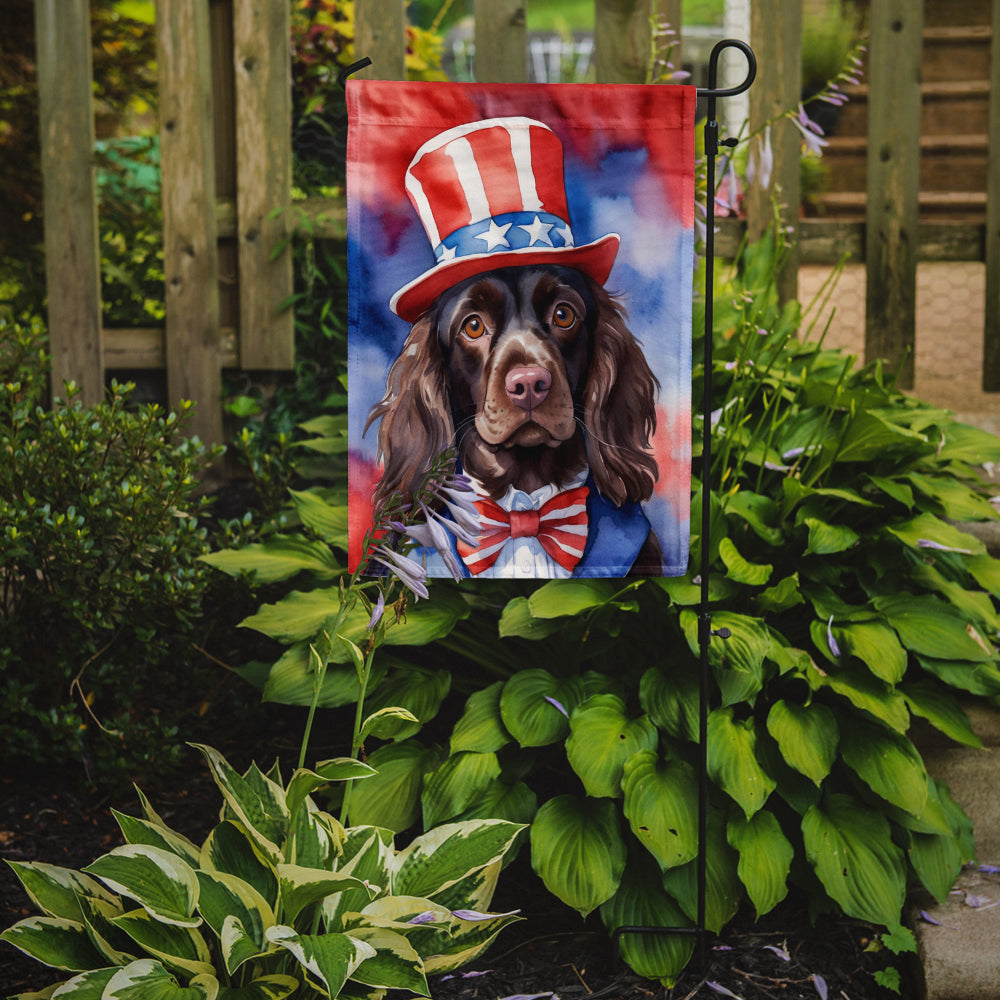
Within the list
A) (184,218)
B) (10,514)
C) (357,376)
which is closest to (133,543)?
(10,514)

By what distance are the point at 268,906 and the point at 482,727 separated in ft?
1.93

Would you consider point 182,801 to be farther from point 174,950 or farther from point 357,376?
point 357,376

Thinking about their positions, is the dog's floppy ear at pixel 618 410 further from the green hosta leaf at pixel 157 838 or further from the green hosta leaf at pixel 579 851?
the green hosta leaf at pixel 157 838

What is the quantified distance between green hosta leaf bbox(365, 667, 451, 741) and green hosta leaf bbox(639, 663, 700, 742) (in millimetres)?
411

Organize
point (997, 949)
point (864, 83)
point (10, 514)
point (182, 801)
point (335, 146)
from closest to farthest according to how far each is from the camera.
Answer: point (997, 949) → point (10, 514) → point (182, 801) → point (335, 146) → point (864, 83)

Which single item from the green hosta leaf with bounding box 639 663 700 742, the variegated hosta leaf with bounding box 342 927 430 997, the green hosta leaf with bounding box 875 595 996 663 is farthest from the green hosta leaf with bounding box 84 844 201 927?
the green hosta leaf with bounding box 875 595 996 663

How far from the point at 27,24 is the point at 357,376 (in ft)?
10.8

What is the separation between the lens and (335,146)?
355 centimetres

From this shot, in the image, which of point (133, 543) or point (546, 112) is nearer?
point (546, 112)

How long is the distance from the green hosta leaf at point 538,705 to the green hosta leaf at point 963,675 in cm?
74

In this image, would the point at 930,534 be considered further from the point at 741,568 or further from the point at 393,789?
the point at 393,789

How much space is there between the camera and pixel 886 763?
192cm

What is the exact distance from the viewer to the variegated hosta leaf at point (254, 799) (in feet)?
5.29

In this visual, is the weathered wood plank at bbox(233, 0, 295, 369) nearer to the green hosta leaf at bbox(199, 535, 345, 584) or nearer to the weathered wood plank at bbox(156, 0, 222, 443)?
the weathered wood plank at bbox(156, 0, 222, 443)
